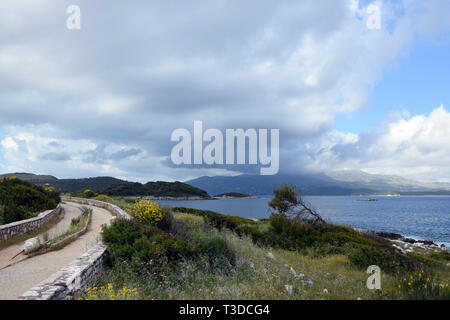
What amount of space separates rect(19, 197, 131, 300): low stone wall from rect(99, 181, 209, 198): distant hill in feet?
278

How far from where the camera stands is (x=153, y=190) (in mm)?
110000

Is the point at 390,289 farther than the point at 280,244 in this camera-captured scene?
No

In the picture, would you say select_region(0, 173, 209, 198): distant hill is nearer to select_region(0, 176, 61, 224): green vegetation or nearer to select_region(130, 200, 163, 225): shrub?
select_region(0, 176, 61, 224): green vegetation

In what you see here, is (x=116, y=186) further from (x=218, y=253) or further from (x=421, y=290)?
(x=421, y=290)

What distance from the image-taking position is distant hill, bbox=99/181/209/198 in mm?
92919

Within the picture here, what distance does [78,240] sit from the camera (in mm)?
13031

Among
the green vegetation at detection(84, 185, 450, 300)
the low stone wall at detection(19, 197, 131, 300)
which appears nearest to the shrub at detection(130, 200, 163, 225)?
the green vegetation at detection(84, 185, 450, 300)

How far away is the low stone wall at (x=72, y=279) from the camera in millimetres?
5320

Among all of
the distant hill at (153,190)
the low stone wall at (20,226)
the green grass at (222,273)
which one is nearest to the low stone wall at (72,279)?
the green grass at (222,273)

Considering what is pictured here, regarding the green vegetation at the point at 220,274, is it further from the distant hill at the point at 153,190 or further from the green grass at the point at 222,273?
the distant hill at the point at 153,190

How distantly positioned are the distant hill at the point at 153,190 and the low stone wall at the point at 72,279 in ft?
278
